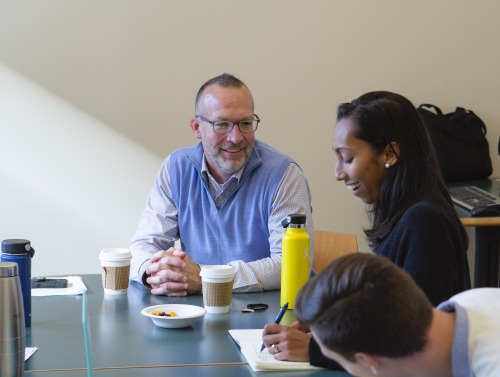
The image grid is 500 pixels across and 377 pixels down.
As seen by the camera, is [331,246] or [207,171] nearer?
[207,171]

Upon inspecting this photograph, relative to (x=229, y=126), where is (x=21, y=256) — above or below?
below

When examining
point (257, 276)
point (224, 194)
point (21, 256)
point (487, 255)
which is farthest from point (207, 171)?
point (487, 255)

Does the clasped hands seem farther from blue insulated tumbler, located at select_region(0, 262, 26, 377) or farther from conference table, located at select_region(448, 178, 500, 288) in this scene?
conference table, located at select_region(448, 178, 500, 288)


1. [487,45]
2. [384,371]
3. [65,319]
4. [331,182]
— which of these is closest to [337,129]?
[65,319]

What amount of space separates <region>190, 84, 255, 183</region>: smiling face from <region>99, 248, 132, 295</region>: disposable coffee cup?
→ 0.62m

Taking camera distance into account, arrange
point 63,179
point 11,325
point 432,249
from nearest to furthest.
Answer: point 11,325, point 432,249, point 63,179

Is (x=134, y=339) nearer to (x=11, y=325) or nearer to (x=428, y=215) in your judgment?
(x=11, y=325)

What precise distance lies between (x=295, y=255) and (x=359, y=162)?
34 centimetres

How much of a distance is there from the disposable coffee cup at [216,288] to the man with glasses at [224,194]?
1.78 ft

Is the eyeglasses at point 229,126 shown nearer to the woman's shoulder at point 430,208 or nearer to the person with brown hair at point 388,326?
the woman's shoulder at point 430,208

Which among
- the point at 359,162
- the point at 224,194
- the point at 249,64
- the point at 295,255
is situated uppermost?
the point at 249,64

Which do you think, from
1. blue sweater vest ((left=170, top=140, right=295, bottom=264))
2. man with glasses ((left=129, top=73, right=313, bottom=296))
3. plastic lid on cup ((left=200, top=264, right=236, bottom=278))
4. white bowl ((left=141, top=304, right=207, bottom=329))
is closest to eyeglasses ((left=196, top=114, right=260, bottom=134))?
man with glasses ((left=129, top=73, right=313, bottom=296))

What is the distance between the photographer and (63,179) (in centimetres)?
396

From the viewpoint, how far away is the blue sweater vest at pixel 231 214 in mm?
2816
